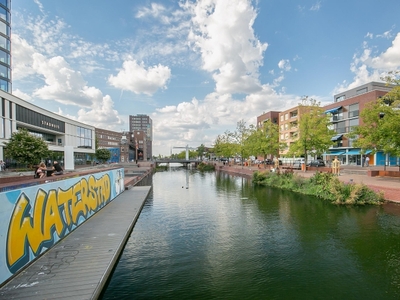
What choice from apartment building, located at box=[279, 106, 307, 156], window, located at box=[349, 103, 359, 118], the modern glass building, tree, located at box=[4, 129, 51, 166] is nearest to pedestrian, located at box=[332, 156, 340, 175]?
window, located at box=[349, 103, 359, 118]

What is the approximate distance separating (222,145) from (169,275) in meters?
67.4

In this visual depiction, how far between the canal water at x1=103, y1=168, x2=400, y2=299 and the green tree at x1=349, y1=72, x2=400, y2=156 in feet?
32.0

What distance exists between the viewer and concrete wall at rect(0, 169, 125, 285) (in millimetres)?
5648

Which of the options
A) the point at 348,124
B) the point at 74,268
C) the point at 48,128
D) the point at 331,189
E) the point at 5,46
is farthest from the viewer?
the point at 48,128

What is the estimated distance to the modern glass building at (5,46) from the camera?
43.5 m

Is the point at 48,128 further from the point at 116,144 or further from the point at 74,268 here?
the point at 116,144

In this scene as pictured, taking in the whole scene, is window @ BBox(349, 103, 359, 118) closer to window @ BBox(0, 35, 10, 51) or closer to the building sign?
the building sign

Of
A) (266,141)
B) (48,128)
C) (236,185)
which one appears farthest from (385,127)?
(48,128)

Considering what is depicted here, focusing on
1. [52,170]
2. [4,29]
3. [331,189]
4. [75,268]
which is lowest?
[75,268]

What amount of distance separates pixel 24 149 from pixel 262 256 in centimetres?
3017

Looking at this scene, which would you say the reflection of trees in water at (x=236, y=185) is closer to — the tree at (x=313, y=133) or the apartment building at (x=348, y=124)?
the tree at (x=313, y=133)

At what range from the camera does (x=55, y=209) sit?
319 inches

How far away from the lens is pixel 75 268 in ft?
21.4

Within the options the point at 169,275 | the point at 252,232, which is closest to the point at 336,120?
the point at 252,232
